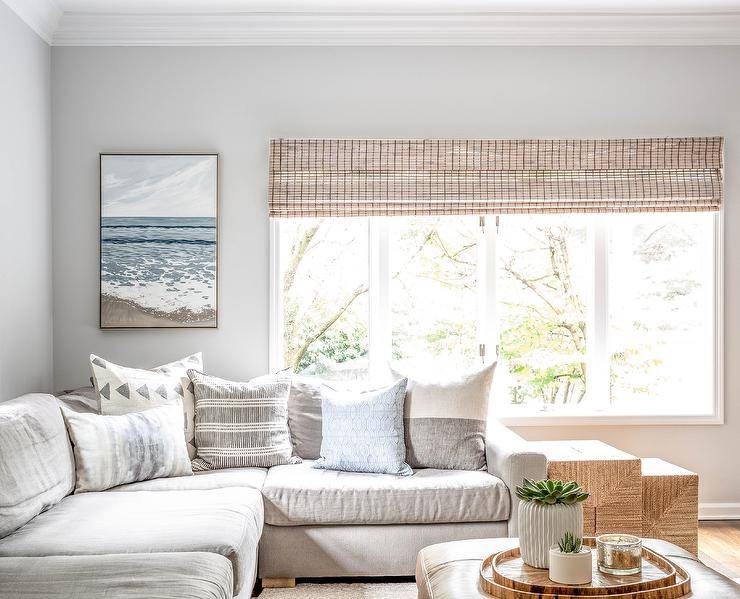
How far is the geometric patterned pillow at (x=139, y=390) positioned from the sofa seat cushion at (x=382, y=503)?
1.92 feet

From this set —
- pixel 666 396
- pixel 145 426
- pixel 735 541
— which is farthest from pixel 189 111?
pixel 735 541

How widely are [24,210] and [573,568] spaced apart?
9.80 feet

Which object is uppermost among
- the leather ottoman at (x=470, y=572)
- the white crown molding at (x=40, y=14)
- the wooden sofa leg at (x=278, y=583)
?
the white crown molding at (x=40, y=14)

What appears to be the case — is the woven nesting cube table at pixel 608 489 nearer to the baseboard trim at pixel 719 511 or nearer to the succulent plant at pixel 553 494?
the baseboard trim at pixel 719 511

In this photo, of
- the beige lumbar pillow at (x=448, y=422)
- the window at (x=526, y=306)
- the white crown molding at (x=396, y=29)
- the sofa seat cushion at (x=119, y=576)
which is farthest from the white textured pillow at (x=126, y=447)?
the white crown molding at (x=396, y=29)

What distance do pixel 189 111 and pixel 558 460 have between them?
8.59 feet

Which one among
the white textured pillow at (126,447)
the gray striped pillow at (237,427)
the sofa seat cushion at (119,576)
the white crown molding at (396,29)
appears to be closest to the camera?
the sofa seat cushion at (119,576)

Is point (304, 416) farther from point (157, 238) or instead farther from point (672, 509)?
point (672, 509)

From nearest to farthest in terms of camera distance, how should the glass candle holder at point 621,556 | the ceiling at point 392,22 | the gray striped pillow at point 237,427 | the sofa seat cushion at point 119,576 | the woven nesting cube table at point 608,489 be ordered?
the sofa seat cushion at point 119,576 < the glass candle holder at point 621,556 < the woven nesting cube table at point 608,489 < the gray striped pillow at point 237,427 < the ceiling at point 392,22

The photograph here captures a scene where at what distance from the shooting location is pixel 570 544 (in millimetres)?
2057

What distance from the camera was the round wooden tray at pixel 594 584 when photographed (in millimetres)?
1965

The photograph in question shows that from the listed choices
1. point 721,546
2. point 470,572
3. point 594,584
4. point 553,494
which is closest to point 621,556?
point 594,584

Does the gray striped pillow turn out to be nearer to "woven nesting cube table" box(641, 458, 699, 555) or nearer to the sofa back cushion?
the sofa back cushion

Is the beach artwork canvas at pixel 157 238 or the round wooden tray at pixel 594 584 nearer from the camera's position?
the round wooden tray at pixel 594 584
